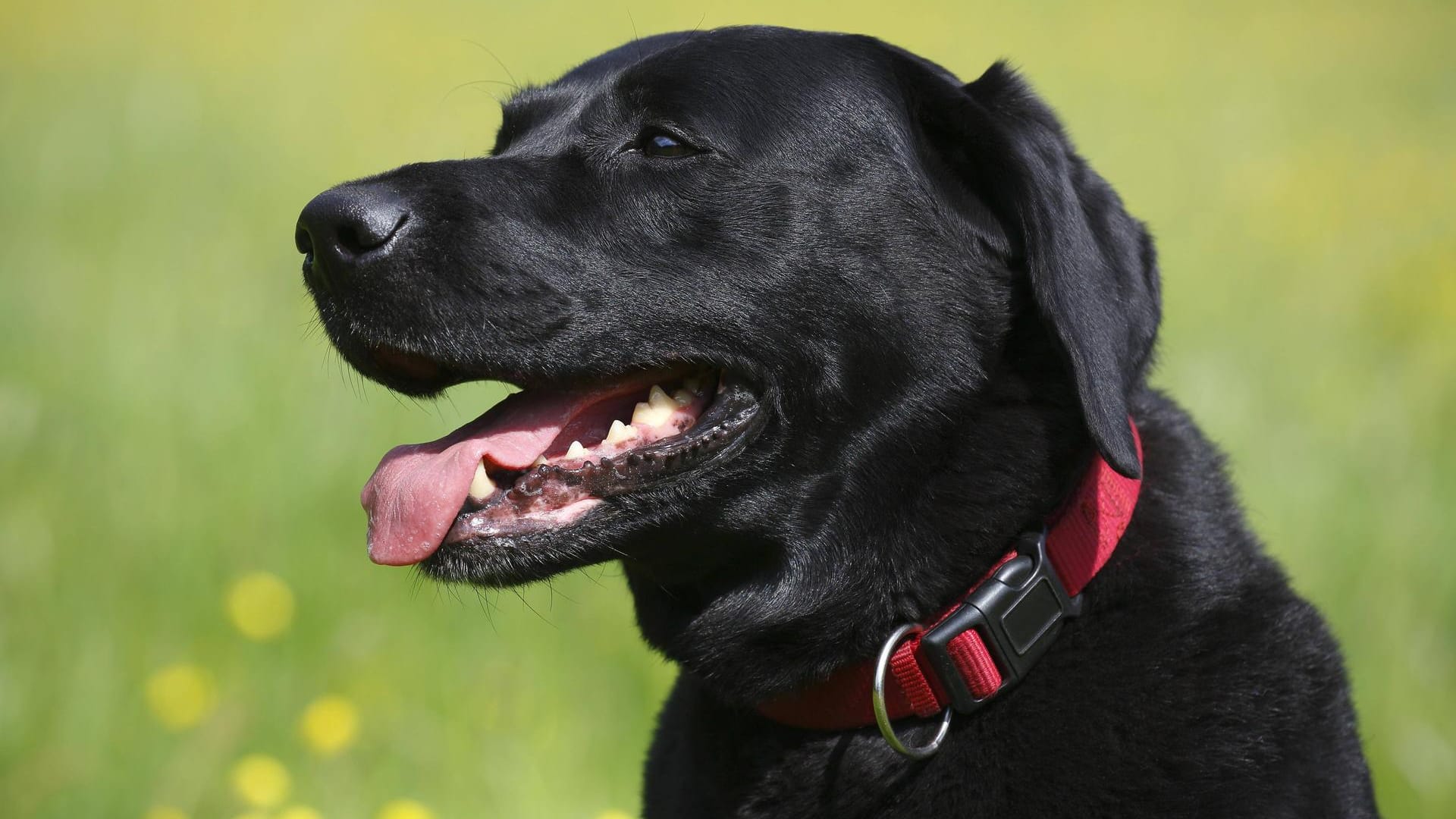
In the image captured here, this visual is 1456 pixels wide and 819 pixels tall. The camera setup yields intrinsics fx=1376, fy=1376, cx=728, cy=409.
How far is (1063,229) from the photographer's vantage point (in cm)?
235

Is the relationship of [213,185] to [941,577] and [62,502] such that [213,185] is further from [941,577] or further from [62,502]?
[941,577]

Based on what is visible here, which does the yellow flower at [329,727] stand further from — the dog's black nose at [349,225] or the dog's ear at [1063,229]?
the dog's ear at [1063,229]

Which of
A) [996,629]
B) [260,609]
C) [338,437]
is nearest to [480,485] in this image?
[996,629]

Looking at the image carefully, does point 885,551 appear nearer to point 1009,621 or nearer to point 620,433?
point 1009,621

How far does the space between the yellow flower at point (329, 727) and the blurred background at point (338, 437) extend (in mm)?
15

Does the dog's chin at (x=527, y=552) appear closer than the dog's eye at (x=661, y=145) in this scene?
Yes

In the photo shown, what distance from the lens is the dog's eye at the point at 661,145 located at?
251 cm

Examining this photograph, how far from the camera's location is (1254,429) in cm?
588

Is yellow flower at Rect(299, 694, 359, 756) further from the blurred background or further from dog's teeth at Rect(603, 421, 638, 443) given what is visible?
dog's teeth at Rect(603, 421, 638, 443)

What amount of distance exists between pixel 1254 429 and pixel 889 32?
7.64 meters

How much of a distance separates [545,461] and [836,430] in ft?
1.71

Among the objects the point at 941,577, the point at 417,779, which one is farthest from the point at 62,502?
the point at 941,577

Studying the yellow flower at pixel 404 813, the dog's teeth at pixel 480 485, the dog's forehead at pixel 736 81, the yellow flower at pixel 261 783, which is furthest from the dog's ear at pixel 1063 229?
the yellow flower at pixel 261 783

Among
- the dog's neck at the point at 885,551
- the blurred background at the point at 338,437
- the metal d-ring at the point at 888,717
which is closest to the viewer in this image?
the metal d-ring at the point at 888,717
